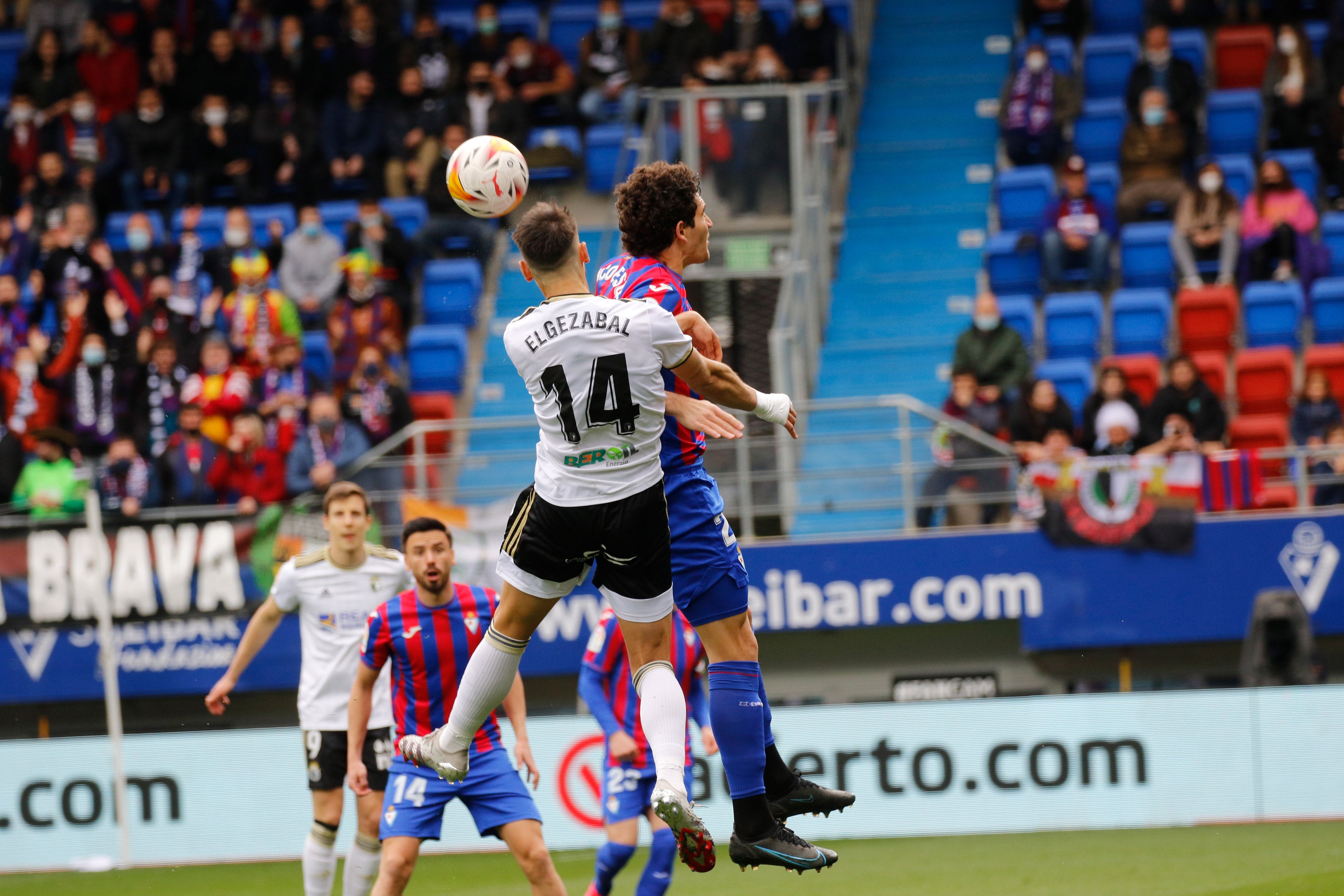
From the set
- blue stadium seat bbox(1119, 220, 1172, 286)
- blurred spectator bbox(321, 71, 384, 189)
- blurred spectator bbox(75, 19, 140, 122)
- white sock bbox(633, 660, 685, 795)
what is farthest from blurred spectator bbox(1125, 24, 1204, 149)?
white sock bbox(633, 660, 685, 795)

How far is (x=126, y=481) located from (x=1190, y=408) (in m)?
8.43

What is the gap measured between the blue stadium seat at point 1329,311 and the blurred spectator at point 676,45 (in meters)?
6.17

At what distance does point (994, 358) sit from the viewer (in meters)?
14.2

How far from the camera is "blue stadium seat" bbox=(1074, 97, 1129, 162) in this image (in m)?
16.6

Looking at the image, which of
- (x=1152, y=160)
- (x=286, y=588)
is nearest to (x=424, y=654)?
(x=286, y=588)

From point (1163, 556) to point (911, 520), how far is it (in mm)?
1863

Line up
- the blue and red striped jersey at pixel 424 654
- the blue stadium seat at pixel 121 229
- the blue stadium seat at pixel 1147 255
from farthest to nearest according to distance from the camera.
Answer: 1. the blue stadium seat at pixel 121 229
2. the blue stadium seat at pixel 1147 255
3. the blue and red striped jersey at pixel 424 654

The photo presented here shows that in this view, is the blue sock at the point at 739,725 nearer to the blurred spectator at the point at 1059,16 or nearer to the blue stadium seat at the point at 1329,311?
the blue stadium seat at the point at 1329,311

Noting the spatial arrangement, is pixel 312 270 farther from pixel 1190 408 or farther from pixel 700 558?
pixel 700 558

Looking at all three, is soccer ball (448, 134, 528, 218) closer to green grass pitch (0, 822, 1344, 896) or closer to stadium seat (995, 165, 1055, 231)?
green grass pitch (0, 822, 1344, 896)

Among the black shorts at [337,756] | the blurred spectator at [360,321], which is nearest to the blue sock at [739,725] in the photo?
the black shorts at [337,756]

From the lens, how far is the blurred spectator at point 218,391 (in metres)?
14.8

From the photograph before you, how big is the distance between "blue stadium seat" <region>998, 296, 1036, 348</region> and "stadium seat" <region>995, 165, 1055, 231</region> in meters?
1.38

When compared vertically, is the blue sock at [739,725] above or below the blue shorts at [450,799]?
above
